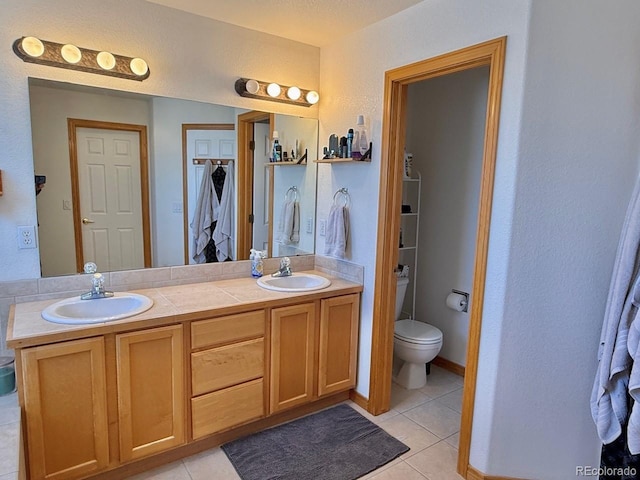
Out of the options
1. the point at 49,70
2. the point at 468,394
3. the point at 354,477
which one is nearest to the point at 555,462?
the point at 468,394

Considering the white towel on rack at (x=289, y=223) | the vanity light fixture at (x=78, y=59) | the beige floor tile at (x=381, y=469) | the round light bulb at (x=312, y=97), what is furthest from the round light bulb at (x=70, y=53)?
the beige floor tile at (x=381, y=469)

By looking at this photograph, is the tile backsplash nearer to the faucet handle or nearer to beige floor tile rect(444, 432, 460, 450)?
the faucet handle

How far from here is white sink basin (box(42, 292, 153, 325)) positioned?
1.91 meters

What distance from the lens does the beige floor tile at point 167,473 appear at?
2025 mm

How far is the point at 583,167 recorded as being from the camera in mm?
1796

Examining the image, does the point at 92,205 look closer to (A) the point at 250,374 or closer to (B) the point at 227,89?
(B) the point at 227,89

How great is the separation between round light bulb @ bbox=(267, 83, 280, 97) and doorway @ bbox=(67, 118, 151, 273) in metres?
0.83

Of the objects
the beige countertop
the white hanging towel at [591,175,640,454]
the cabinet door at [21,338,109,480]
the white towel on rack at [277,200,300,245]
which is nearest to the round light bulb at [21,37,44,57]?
the beige countertop

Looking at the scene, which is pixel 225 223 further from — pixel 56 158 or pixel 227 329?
pixel 56 158

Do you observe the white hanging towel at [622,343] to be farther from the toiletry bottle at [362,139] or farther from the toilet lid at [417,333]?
the toiletry bottle at [362,139]

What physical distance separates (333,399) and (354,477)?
698 mm

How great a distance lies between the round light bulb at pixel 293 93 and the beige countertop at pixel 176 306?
4.16 ft

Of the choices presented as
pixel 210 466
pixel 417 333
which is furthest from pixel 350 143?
pixel 210 466

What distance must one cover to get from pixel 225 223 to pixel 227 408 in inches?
45.2
